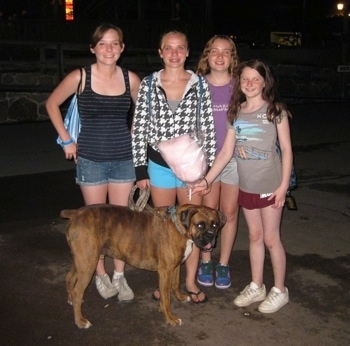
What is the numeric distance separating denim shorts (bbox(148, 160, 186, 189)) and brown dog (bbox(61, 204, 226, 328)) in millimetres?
219

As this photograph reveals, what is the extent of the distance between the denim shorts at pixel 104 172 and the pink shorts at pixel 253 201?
861 mm

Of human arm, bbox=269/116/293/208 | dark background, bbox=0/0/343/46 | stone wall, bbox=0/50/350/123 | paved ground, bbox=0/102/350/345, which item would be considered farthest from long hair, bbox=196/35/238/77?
dark background, bbox=0/0/343/46

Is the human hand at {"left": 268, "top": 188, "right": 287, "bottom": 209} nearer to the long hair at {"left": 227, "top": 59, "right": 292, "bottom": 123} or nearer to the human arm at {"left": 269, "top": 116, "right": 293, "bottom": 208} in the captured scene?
the human arm at {"left": 269, "top": 116, "right": 293, "bottom": 208}

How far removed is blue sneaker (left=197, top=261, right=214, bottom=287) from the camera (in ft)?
14.3

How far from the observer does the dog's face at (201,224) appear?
339 centimetres

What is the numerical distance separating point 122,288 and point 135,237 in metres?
0.72

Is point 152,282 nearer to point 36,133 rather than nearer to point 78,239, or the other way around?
point 78,239

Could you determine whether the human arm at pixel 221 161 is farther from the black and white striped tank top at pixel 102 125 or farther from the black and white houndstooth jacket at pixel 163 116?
the black and white striped tank top at pixel 102 125

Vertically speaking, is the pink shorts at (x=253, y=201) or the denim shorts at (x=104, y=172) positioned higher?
the denim shorts at (x=104, y=172)

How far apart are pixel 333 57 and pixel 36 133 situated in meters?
16.9

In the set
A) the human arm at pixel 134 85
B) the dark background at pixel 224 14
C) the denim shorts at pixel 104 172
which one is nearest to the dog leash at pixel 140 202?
the denim shorts at pixel 104 172

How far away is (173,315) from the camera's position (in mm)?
3811

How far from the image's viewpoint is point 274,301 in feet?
13.0

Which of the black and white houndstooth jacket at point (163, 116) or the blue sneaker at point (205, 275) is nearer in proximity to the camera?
the black and white houndstooth jacket at point (163, 116)
